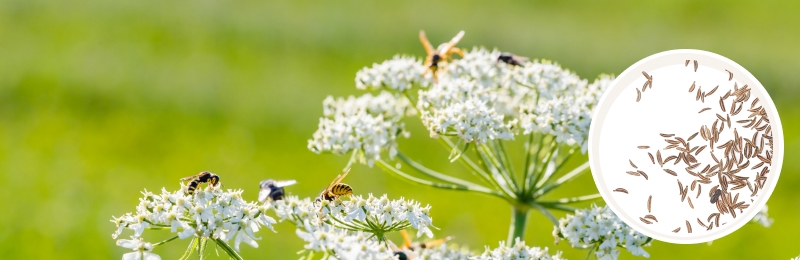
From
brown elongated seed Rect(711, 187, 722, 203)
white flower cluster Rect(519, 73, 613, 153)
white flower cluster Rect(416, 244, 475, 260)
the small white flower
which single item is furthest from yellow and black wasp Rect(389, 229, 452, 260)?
brown elongated seed Rect(711, 187, 722, 203)

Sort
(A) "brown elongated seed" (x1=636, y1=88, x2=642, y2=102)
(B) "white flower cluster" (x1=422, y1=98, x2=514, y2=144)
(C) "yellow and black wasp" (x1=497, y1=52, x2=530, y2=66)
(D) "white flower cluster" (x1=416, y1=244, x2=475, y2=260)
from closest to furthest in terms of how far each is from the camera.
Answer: (D) "white flower cluster" (x1=416, y1=244, x2=475, y2=260) < (A) "brown elongated seed" (x1=636, y1=88, x2=642, y2=102) < (B) "white flower cluster" (x1=422, y1=98, x2=514, y2=144) < (C) "yellow and black wasp" (x1=497, y1=52, x2=530, y2=66)

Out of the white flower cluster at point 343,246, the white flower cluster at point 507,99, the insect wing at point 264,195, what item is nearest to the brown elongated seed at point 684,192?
the white flower cluster at point 507,99

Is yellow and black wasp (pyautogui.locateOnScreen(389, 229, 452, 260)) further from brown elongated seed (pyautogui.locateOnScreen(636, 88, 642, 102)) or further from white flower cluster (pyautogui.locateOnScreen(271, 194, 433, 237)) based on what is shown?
brown elongated seed (pyautogui.locateOnScreen(636, 88, 642, 102))

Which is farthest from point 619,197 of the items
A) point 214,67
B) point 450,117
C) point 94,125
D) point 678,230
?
point 214,67

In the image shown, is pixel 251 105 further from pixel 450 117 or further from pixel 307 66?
pixel 450 117

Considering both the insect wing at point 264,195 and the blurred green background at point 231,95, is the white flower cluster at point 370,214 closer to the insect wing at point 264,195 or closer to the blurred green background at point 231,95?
the insect wing at point 264,195
